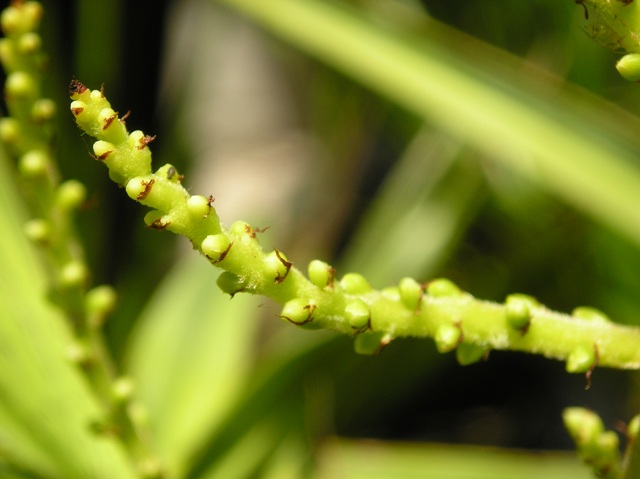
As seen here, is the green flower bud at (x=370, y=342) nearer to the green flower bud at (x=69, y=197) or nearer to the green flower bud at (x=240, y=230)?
the green flower bud at (x=240, y=230)

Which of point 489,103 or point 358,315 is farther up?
point 489,103

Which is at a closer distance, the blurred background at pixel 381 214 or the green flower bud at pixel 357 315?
the green flower bud at pixel 357 315

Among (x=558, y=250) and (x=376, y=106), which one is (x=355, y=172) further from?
(x=558, y=250)

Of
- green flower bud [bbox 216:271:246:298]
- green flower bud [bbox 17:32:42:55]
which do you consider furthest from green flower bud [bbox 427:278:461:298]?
green flower bud [bbox 17:32:42:55]

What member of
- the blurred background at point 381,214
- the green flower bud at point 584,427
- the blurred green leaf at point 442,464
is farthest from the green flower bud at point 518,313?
the blurred green leaf at point 442,464

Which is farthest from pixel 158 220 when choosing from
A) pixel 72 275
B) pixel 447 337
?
pixel 72 275

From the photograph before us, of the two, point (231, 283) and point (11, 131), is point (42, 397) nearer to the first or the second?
point (11, 131)

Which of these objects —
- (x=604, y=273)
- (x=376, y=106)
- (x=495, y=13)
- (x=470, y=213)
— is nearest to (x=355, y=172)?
(x=376, y=106)

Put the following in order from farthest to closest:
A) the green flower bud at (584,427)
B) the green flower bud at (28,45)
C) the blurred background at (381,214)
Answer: the blurred background at (381,214) < the green flower bud at (28,45) < the green flower bud at (584,427)
